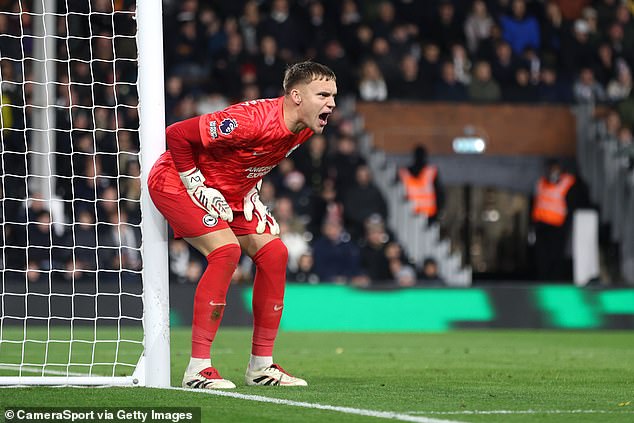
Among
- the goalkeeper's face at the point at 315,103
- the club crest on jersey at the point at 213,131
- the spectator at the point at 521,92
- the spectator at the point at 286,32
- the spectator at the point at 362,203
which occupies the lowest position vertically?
the spectator at the point at 362,203

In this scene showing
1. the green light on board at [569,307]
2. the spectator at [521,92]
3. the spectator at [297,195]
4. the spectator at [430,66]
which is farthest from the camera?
the spectator at [521,92]

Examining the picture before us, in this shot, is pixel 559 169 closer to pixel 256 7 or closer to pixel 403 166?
pixel 403 166

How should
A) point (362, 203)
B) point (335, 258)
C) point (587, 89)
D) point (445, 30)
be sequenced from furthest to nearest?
point (445, 30) → point (587, 89) → point (362, 203) → point (335, 258)

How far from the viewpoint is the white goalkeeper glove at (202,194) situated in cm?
764

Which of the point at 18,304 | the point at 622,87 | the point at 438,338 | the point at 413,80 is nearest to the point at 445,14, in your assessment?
the point at 413,80

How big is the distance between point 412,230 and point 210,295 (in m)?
10.8

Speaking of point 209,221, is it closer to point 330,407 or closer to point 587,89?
point 330,407

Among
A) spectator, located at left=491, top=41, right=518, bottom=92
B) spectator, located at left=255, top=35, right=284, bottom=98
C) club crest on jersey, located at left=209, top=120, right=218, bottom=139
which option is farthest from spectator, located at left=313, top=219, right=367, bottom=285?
club crest on jersey, located at left=209, top=120, right=218, bottom=139

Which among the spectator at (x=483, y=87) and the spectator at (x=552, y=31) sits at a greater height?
the spectator at (x=552, y=31)

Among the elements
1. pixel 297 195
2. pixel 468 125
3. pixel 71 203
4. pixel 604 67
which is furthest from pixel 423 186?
pixel 71 203

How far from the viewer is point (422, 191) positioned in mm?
18641

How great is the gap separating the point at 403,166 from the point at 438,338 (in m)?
5.79

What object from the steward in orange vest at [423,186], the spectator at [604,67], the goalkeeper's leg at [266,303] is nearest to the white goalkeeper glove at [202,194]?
the goalkeeper's leg at [266,303]

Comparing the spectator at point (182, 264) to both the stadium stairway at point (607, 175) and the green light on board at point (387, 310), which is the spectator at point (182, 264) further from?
the stadium stairway at point (607, 175)
